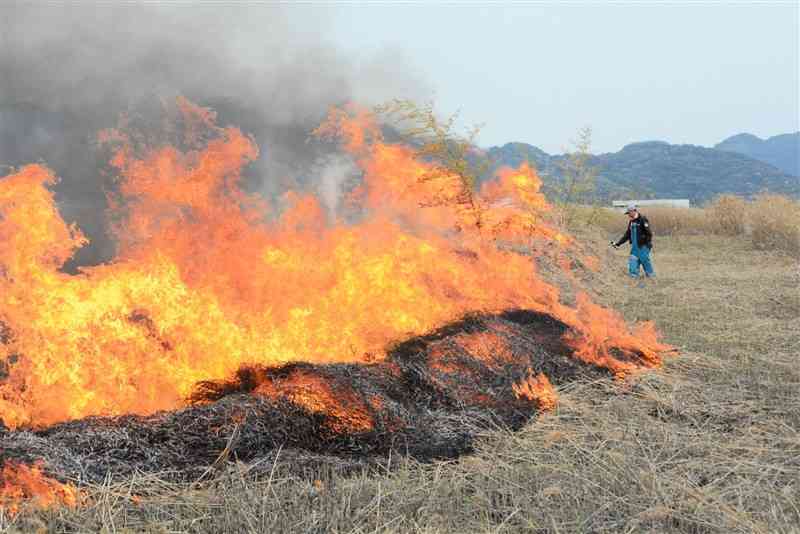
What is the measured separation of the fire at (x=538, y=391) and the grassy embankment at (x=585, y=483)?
0.11m

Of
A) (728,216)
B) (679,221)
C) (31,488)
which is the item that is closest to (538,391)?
(31,488)

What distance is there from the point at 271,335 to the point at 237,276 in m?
0.72

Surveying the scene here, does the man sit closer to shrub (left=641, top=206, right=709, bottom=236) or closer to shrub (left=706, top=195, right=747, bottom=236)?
shrub (left=706, top=195, right=747, bottom=236)

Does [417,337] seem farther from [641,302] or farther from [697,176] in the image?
[697,176]

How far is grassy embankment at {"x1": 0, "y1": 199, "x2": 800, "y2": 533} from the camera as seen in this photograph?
10.3ft

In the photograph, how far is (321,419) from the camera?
440cm

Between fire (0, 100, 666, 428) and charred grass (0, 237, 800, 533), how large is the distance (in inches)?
39.0

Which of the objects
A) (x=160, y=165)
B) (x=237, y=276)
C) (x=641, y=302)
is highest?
(x=160, y=165)

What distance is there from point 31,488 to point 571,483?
2.88 metres

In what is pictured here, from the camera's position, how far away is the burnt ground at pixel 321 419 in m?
3.79

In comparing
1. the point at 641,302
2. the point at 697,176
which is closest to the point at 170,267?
the point at 641,302

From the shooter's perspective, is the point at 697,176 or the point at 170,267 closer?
the point at 170,267

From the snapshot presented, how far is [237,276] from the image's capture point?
5.61m

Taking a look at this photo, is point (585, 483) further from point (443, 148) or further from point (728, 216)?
point (728, 216)
